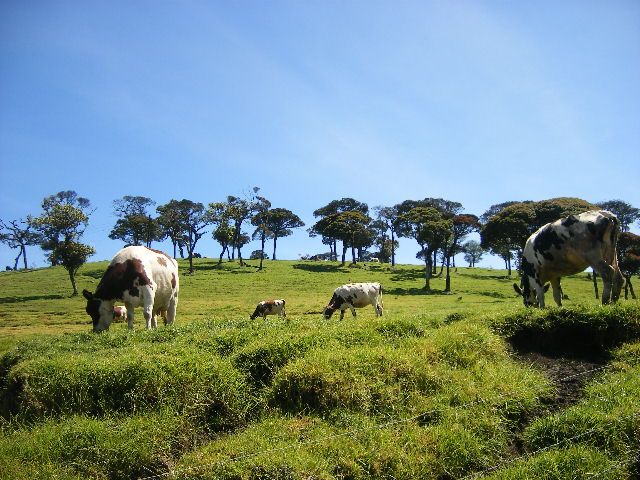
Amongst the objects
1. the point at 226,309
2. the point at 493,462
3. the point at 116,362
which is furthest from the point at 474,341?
the point at 226,309

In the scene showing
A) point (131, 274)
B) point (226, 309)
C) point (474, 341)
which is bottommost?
point (226, 309)

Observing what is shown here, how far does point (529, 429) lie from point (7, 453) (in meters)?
7.55

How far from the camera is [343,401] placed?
721 cm

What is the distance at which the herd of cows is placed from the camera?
12.8 metres

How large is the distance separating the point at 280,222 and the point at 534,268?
75.8 m

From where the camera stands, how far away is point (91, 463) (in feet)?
19.7

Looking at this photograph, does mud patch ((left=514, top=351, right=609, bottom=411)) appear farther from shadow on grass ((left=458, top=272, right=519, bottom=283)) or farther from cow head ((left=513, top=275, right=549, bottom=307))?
A: shadow on grass ((left=458, top=272, right=519, bottom=283))

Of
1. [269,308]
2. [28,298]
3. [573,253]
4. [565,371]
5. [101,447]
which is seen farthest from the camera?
[28,298]

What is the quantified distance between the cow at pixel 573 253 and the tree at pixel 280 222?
70.1 meters

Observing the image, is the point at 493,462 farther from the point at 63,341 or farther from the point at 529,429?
the point at 63,341

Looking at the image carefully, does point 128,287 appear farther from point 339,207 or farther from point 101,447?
point 339,207

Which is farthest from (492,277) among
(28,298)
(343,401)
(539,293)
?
(343,401)

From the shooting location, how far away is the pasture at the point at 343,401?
5.90 metres

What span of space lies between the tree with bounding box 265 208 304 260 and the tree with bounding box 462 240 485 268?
51689mm
